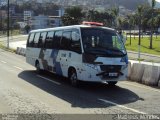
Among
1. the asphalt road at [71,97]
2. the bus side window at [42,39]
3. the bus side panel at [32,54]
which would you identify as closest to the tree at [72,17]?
the bus side panel at [32,54]

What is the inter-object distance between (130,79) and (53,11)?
520 feet

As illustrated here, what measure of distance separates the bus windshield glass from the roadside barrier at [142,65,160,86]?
1721 millimetres

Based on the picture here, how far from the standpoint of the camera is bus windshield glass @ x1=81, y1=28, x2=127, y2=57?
14.3 m

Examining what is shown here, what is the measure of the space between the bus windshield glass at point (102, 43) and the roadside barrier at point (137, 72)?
6.91ft

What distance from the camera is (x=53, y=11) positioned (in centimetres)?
17362

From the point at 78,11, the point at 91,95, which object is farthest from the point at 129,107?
the point at 78,11

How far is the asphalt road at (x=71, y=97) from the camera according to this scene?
33.7ft

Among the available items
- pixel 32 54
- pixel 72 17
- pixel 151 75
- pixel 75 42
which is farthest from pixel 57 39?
pixel 72 17

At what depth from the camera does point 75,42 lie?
1495 cm

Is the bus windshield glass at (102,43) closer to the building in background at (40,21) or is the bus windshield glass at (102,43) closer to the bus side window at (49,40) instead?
the bus side window at (49,40)

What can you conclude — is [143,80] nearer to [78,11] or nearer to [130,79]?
[130,79]

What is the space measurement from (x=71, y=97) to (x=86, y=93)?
1.08 m

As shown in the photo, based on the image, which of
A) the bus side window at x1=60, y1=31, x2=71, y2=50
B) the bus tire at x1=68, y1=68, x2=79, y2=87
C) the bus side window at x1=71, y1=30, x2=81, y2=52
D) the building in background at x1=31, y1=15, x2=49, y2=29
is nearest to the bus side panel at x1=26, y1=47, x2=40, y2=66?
the bus side window at x1=60, y1=31, x2=71, y2=50

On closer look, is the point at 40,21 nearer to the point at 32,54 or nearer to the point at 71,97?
the point at 32,54
